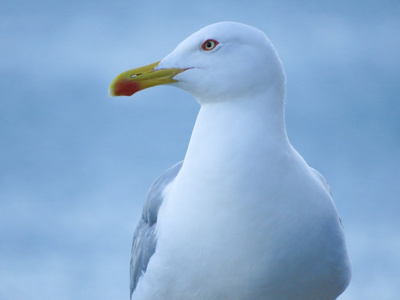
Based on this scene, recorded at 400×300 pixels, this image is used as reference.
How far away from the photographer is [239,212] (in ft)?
7.53

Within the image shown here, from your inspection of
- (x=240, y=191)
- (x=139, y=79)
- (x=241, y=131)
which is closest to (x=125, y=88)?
(x=139, y=79)

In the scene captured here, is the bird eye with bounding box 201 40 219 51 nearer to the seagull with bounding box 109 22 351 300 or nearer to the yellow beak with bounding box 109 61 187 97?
the seagull with bounding box 109 22 351 300

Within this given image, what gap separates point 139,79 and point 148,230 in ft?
1.90

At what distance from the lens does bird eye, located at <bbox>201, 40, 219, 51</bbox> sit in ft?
7.73

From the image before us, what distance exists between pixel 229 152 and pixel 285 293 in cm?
51

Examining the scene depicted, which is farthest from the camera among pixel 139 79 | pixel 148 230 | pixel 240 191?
pixel 148 230

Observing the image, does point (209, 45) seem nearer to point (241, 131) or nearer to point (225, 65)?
point (225, 65)

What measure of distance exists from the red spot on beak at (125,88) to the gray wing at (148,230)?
400 mm

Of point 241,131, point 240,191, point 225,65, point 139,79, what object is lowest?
point 240,191

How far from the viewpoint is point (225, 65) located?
233 centimetres

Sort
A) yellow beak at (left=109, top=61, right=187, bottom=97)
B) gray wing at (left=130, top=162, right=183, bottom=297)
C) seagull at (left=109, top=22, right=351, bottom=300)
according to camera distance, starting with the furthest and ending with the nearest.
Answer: gray wing at (left=130, top=162, right=183, bottom=297), yellow beak at (left=109, top=61, right=187, bottom=97), seagull at (left=109, top=22, right=351, bottom=300)

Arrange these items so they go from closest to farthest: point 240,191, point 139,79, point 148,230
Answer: point 240,191 < point 139,79 < point 148,230

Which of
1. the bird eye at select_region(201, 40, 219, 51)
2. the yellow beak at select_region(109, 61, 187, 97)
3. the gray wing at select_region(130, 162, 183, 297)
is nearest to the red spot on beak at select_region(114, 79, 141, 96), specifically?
the yellow beak at select_region(109, 61, 187, 97)

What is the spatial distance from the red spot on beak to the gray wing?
400mm
